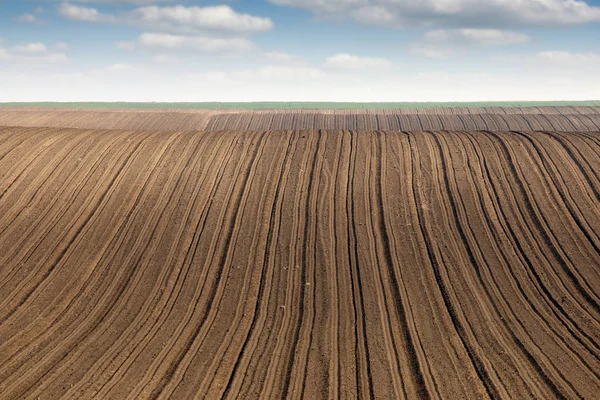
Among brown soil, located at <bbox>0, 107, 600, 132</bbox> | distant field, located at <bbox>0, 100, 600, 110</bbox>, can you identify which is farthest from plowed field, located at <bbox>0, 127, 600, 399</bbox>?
distant field, located at <bbox>0, 100, 600, 110</bbox>

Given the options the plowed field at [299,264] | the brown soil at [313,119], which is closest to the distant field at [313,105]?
the brown soil at [313,119]

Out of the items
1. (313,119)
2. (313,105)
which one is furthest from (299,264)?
(313,105)

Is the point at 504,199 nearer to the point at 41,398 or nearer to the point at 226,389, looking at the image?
the point at 226,389

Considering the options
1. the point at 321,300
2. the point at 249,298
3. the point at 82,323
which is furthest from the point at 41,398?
the point at 321,300

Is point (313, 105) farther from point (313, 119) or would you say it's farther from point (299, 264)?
point (299, 264)

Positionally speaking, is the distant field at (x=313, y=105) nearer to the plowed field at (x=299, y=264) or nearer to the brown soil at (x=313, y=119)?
the brown soil at (x=313, y=119)

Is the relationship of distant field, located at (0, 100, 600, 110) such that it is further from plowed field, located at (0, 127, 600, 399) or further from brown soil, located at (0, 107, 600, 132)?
plowed field, located at (0, 127, 600, 399)

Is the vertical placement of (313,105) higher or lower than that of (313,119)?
higher

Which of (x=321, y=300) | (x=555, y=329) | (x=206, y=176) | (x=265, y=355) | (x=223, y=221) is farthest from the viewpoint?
(x=206, y=176)
